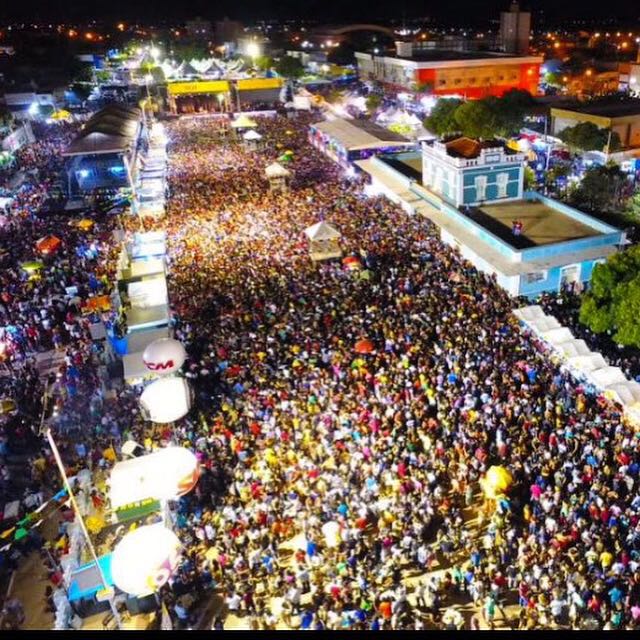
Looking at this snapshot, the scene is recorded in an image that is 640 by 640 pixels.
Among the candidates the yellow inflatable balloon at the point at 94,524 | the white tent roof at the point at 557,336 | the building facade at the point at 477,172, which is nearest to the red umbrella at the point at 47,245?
the yellow inflatable balloon at the point at 94,524

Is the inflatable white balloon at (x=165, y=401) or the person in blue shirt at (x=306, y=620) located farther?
the inflatable white balloon at (x=165, y=401)

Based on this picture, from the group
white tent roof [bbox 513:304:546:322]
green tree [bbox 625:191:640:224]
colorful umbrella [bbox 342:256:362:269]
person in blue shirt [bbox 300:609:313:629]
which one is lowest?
person in blue shirt [bbox 300:609:313:629]

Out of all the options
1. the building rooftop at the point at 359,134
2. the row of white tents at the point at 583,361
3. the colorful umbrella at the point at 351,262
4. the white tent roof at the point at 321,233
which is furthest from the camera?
the building rooftop at the point at 359,134

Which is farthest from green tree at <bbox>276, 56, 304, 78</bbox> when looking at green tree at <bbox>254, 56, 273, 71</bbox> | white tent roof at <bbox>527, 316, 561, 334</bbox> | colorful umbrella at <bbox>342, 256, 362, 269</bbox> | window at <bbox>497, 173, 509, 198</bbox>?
white tent roof at <bbox>527, 316, 561, 334</bbox>

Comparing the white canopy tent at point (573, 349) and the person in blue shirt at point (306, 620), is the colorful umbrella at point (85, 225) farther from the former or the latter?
the person in blue shirt at point (306, 620)

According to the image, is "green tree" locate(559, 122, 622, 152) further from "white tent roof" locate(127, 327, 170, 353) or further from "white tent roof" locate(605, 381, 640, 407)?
"white tent roof" locate(127, 327, 170, 353)

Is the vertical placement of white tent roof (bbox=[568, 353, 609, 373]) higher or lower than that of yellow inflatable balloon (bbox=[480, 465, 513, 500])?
higher

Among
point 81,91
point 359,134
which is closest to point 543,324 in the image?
point 359,134

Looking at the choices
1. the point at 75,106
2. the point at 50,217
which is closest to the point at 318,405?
the point at 50,217
